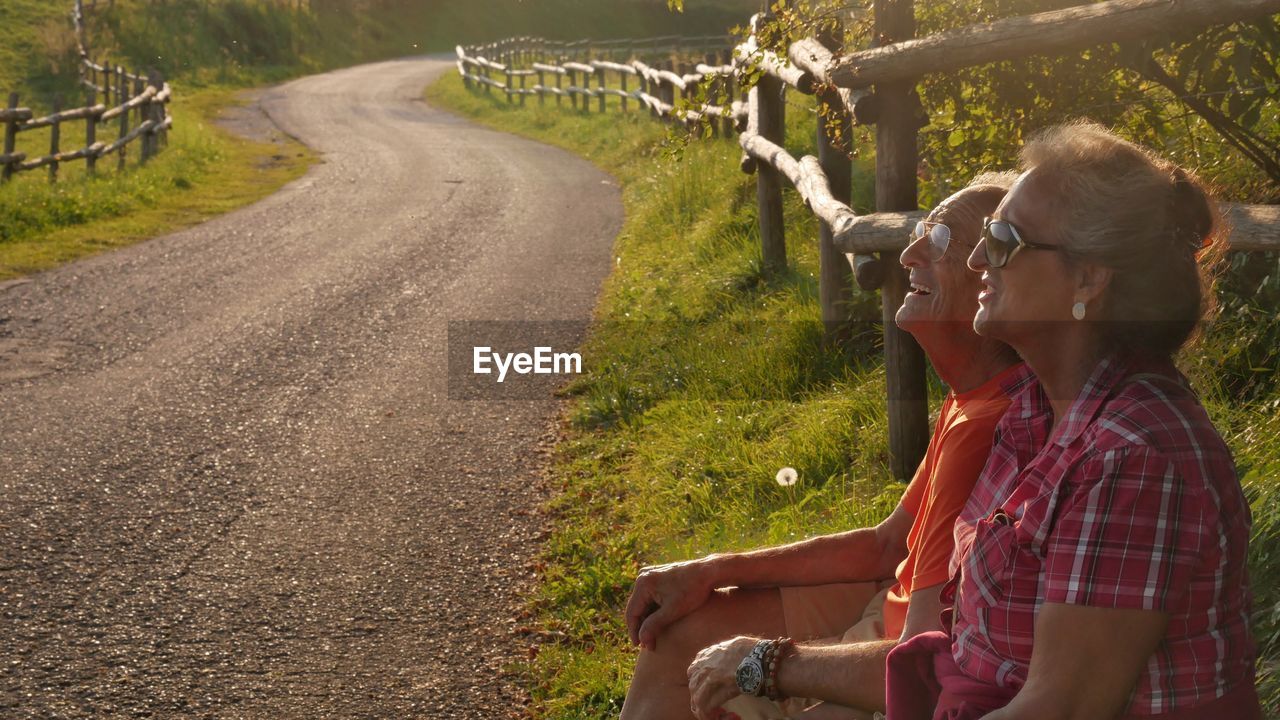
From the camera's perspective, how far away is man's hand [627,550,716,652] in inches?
113

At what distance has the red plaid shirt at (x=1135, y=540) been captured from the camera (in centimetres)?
176

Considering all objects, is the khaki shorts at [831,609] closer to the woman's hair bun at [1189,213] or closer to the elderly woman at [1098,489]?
the elderly woman at [1098,489]

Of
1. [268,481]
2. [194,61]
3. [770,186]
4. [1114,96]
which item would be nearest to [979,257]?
[1114,96]

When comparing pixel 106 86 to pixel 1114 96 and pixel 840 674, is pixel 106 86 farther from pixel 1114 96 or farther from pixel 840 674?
pixel 840 674

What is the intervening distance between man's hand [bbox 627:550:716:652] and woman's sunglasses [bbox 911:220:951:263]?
2.76ft

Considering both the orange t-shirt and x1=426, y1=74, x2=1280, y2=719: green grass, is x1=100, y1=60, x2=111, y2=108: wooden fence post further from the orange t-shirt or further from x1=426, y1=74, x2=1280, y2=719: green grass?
the orange t-shirt

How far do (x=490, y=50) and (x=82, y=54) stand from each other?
10855mm

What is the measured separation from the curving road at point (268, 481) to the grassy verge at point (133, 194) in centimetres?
61

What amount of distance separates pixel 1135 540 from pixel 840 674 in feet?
2.38

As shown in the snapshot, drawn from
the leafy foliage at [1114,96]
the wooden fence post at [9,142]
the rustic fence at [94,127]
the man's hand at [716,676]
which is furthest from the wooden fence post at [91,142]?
the man's hand at [716,676]

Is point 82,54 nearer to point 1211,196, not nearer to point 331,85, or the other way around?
point 331,85

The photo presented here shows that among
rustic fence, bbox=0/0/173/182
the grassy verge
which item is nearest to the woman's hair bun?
the grassy verge

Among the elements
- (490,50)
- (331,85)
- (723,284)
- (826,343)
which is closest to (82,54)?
(331,85)

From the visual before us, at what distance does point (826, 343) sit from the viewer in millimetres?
6094
